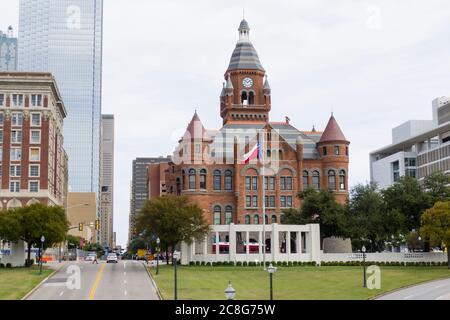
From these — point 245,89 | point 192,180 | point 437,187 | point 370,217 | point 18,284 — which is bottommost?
point 18,284

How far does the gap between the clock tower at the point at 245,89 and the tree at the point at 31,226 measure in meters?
56.6

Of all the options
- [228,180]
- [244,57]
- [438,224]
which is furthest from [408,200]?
[244,57]

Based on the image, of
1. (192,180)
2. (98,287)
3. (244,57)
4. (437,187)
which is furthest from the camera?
(244,57)

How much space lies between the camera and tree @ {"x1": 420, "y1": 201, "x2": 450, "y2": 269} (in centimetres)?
7162

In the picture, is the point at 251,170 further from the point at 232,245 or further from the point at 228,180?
the point at 232,245

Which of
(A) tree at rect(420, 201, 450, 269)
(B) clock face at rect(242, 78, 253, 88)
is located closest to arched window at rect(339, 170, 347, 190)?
(B) clock face at rect(242, 78, 253, 88)

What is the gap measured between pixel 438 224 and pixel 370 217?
56.7 ft

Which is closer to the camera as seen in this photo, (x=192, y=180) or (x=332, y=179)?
(x=192, y=180)

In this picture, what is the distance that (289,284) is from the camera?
5178cm

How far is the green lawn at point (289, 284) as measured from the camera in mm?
42875
